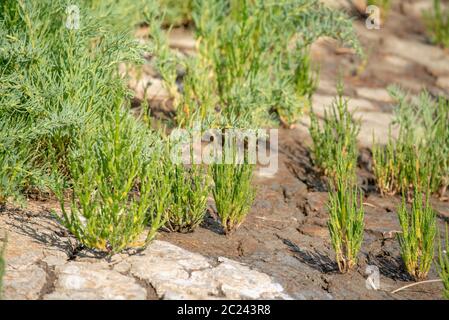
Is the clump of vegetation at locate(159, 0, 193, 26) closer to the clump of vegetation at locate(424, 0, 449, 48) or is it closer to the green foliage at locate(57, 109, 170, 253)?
the clump of vegetation at locate(424, 0, 449, 48)

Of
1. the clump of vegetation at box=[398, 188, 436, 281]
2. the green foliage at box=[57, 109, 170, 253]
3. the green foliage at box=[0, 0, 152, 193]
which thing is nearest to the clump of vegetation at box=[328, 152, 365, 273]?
the clump of vegetation at box=[398, 188, 436, 281]

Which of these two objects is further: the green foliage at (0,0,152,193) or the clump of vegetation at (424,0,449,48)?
the clump of vegetation at (424,0,449,48)

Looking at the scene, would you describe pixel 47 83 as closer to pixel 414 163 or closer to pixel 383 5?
pixel 414 163

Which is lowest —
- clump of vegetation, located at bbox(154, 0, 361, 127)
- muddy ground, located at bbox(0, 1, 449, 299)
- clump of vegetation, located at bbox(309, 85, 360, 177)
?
muddy ground, located at bbox(0, 1, 449, 299)

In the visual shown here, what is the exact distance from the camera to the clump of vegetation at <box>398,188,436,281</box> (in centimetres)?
314

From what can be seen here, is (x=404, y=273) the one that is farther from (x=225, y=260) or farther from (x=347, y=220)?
(x=225, y=260)

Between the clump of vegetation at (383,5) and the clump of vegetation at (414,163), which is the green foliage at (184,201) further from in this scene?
the clump of vegetation at (383,5)

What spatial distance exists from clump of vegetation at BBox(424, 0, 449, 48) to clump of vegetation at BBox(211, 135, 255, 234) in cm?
335

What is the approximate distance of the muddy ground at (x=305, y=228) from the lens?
3.18 metres

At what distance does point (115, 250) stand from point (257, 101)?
1.47 meters

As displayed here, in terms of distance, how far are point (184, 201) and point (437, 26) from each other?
12.0 feet

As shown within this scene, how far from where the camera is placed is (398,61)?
6.06 meters

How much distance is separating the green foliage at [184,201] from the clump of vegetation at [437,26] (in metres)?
3.48
